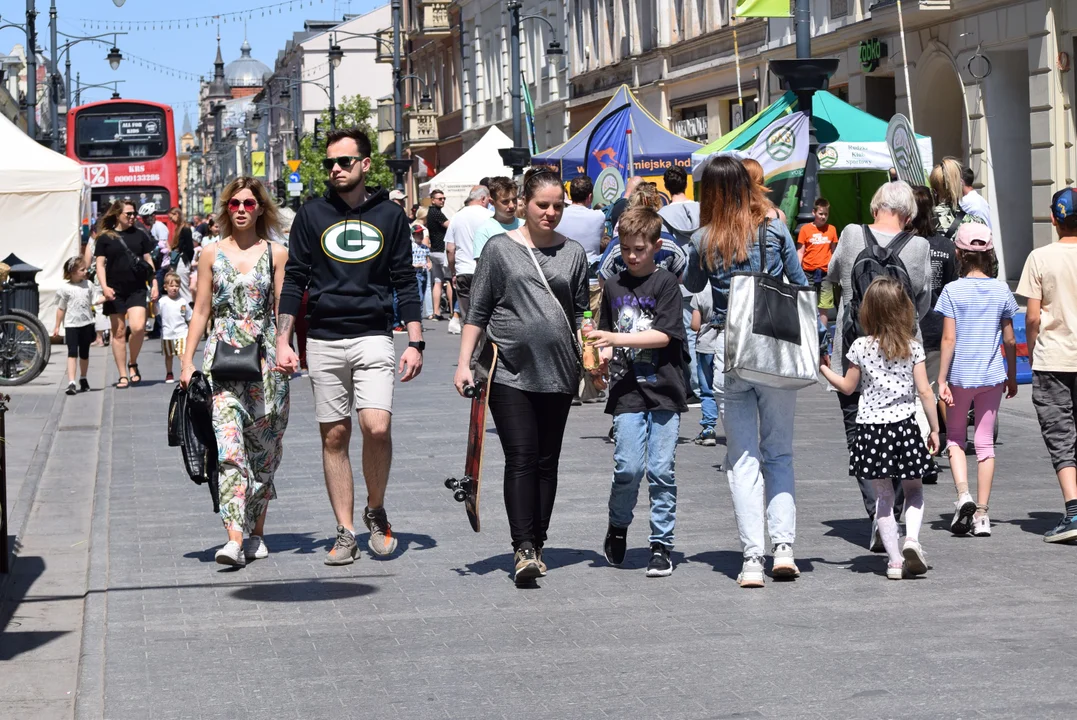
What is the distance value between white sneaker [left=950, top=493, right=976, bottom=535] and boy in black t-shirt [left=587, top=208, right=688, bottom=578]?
5.64ft

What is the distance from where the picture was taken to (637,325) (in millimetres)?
7566

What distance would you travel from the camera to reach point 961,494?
8539 millimetres

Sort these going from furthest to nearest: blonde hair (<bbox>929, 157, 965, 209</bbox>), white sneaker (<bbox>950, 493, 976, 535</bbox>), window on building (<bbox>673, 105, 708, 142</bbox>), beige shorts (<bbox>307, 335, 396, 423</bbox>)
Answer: window on building (<bbox>673, 105, 708, 142</bbox>)
blonde hair (<bbox>929, 157, 965, 209</bbox>)
white sneaker (<bbox>950, 493, 976, 535</bbox>)
beige shorts (<bbox>307, 335, 396, 423</bbox>)

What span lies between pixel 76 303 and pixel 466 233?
4.79m

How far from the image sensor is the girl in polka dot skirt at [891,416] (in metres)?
7.48

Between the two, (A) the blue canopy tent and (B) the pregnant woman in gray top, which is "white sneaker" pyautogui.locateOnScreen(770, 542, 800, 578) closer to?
(B) the pregnant woman in gray top

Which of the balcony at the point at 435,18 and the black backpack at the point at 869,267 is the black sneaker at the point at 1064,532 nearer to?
the black backpack at the point at 869,267

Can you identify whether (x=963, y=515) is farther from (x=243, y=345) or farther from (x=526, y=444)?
(x=243, y=345)

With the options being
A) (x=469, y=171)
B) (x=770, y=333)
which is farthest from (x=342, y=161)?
(x=469, y=171)

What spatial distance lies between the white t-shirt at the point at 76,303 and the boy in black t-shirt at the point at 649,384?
37.6ft

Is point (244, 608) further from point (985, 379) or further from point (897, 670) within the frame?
point (985, 379)

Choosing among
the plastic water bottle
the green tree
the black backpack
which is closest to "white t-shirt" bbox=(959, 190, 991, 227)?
the black backpack

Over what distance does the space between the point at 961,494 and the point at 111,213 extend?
39.7 feet

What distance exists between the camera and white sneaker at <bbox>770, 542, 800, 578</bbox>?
7.41 meters
